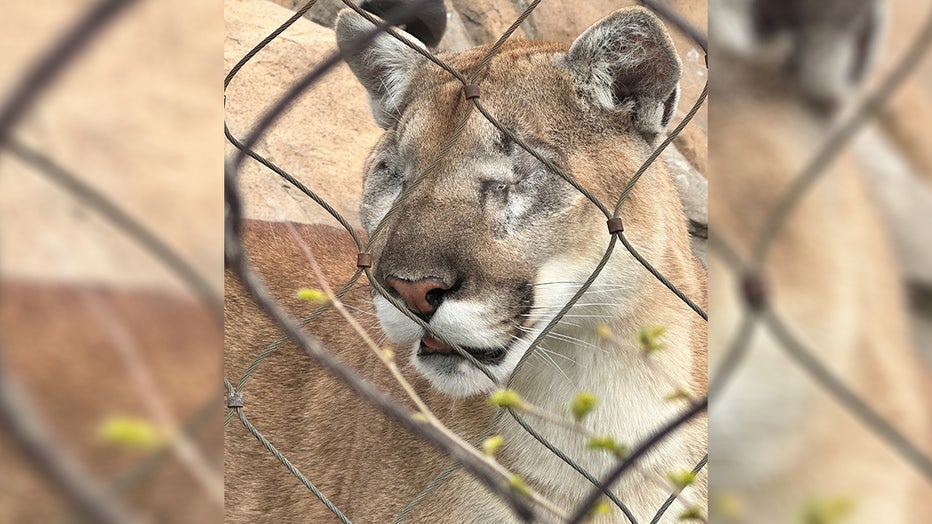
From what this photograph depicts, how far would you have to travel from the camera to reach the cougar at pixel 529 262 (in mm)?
1768

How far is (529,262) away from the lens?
1.80m

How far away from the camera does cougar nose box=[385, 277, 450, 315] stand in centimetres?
167

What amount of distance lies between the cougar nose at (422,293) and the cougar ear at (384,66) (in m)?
0.59

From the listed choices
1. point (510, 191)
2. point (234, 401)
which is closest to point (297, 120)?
point (510, 191)

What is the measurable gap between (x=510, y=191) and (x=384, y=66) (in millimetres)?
533
